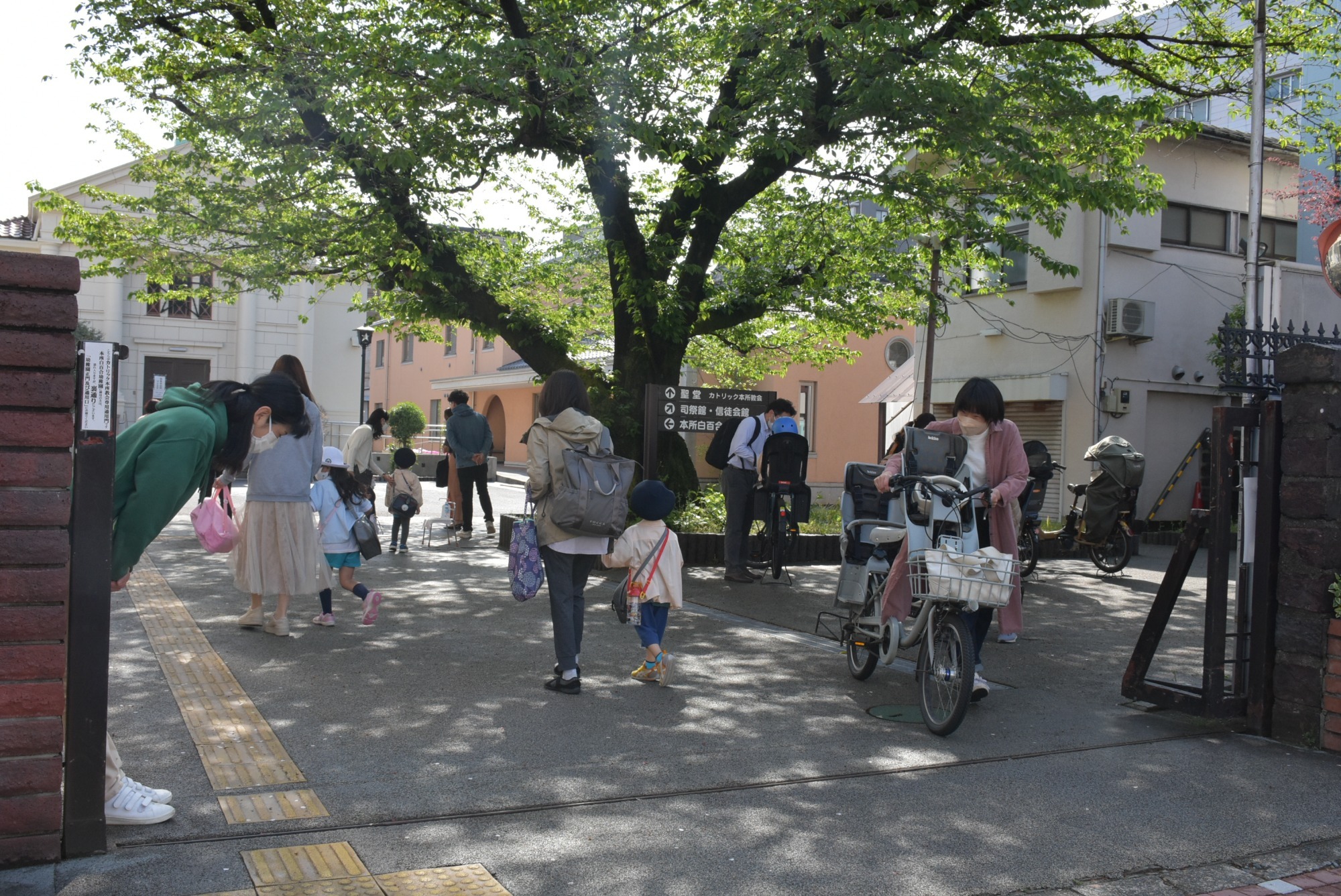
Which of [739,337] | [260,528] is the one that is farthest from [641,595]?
[739,337]

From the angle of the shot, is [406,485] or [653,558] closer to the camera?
[653,558]

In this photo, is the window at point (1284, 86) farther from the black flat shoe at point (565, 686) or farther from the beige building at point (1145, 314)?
the black flat shoe at point (565, 686)

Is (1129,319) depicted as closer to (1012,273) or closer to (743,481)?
(1012,273)

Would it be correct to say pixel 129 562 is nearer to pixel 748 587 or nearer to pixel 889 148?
pixel 748 587

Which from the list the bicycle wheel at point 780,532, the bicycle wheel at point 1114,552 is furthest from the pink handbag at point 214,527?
the bicycle wheel at point 1114,552

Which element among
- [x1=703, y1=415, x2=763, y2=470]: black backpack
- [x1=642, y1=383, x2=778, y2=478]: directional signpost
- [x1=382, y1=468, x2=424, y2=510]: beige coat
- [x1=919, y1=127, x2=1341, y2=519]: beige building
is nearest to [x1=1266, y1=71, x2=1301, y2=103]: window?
[x1=919, y1=127, x2=1341, y2=519]: beige building

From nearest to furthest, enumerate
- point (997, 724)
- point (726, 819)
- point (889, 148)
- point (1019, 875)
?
point (1019, 875)
point (726, 819)
point (997, 724)
point (889, 148)

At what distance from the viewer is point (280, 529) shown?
7711 millimetres

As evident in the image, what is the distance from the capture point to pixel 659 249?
12961 millimetres

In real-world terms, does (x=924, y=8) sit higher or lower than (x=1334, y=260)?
higher

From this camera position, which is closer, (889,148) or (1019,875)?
(1019,875)

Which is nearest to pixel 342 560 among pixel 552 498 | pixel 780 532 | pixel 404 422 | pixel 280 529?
pixel 280 529

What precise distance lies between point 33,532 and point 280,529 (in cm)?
429

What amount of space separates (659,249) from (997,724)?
813 cm
